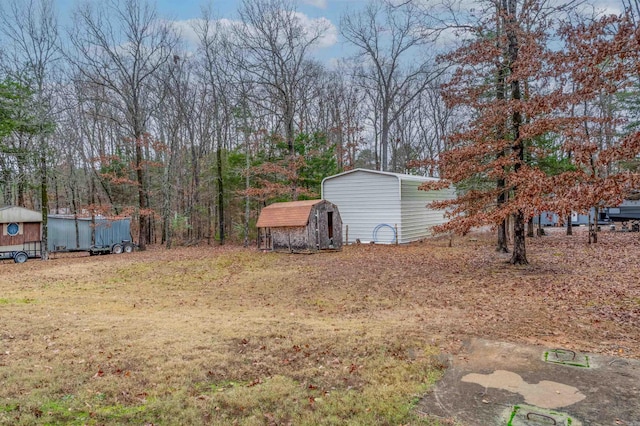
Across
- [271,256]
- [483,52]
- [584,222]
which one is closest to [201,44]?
[271,256]

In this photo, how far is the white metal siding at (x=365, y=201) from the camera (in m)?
17.9

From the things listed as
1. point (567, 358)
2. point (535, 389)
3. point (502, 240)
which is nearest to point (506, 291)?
point (567, 358)

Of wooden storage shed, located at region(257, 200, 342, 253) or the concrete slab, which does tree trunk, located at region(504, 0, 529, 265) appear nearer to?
the concrete slab

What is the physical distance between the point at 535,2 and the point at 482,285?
23.2 ft

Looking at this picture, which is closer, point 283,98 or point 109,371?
point 109,371

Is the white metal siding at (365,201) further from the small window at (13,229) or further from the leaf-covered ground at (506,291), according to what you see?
the small window at (13,229)

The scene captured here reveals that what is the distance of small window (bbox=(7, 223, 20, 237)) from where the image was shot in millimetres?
16812

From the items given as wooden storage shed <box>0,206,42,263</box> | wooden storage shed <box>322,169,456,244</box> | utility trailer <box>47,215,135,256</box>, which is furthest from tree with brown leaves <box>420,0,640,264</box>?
wooden storage shed <box>0,206,42,263</box>

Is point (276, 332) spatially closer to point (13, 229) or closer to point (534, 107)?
point (534, 107)

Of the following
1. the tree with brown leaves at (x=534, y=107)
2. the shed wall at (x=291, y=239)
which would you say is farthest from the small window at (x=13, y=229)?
the tree with brown leaves at (x=534, y=107)

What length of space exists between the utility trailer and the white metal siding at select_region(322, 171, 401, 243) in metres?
10.2

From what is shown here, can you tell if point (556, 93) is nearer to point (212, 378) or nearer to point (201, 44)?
point (212, 378)

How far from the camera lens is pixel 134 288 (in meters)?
9.98

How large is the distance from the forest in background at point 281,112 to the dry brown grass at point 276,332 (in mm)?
1865
